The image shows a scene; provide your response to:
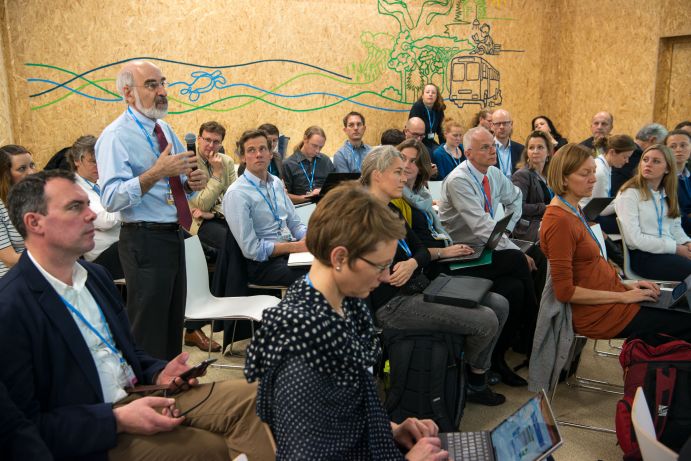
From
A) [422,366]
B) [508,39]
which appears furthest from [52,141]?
[508,39]

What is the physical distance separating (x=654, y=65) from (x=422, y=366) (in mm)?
7318

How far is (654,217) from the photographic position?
396 cm

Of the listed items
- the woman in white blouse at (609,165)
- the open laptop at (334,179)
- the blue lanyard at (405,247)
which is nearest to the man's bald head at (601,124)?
the woman in white blouse at (609,165)

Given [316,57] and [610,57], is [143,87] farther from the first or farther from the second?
[610,57]

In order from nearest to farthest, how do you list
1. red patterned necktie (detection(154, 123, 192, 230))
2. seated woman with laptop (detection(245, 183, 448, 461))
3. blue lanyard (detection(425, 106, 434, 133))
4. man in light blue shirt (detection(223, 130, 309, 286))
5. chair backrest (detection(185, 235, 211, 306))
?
seated woman with laptop (detection(245, 183, 448, 461)) < red patterned necktie (detection(154, 123, 192, 230)) < chair backrest (detection(185, 235, 211, 306)) < man in light blue shirt (detection(223, 130, 309, 286)) < blue lanyard (detection(425, 106, 434, 133))

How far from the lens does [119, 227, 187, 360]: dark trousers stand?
113 inches

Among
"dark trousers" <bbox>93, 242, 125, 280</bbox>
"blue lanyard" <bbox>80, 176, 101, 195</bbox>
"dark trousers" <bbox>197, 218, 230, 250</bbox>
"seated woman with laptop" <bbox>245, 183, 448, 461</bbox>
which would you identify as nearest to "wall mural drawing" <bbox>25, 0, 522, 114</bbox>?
"dark trousers" <bbox>197, 218, 230, 250</bbox>

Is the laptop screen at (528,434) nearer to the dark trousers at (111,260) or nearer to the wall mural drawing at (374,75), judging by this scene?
the dark trousers at (111,260)

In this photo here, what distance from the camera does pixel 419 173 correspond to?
3781 mm

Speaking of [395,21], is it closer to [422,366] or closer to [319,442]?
[422,366]

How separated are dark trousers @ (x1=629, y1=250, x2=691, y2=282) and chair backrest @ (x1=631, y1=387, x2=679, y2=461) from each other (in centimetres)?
245

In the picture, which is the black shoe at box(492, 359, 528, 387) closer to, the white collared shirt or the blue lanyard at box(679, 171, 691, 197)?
the white collared shirt

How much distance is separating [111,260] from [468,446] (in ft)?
8.69

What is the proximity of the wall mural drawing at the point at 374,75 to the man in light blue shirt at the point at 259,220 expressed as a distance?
345cm
